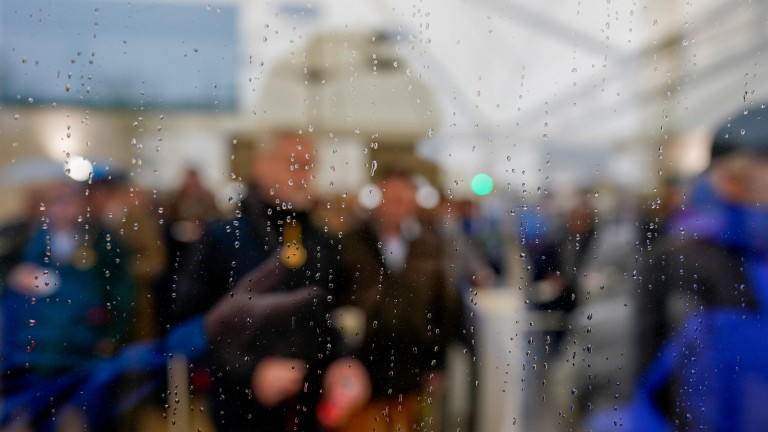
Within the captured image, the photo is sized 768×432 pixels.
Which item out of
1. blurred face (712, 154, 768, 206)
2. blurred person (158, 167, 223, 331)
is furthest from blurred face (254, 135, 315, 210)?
blurred face (712, 154, 768, 206)

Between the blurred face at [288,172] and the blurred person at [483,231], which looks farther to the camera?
the blurred person at [483,231]

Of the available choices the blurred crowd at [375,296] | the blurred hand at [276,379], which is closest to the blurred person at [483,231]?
the blurred crowd at [375,296]

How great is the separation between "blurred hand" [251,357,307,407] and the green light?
0.51 m

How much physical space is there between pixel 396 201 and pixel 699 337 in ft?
2.61

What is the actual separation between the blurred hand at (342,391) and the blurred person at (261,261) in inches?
0.8

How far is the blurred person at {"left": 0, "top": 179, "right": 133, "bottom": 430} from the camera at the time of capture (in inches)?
43.1

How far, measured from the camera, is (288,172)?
45.8 inches

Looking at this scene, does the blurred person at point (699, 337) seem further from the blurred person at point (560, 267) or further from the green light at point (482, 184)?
the green light at point (482, 184)

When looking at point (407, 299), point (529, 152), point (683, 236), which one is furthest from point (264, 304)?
point (683, 236)

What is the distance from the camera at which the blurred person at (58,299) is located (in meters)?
1.09

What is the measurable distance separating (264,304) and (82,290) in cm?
33

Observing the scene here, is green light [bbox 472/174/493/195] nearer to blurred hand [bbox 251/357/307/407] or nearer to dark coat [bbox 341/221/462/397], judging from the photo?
dark coat [bbox 341/221/462/397]

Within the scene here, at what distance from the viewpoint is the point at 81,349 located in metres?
1.10

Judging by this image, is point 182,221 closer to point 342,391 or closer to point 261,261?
point 261,261
